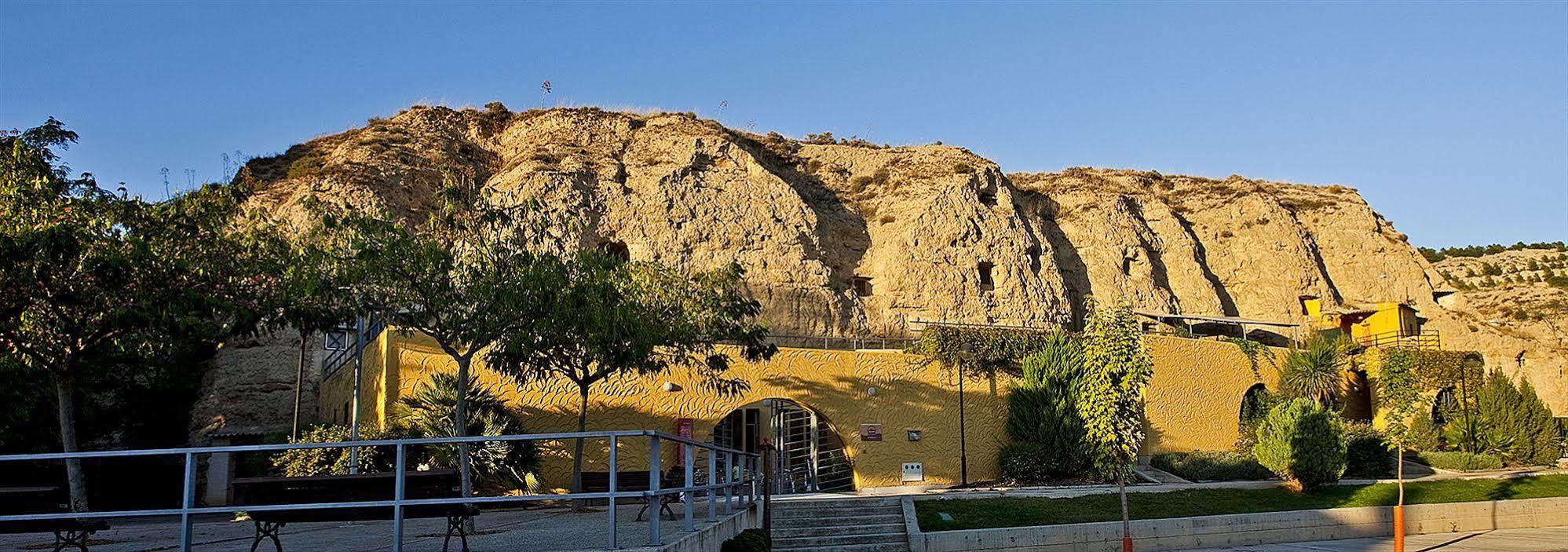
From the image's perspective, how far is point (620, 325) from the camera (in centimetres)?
1490

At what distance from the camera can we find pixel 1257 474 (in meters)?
24.1

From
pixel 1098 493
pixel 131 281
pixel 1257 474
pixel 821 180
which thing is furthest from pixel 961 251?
pixel 131 281

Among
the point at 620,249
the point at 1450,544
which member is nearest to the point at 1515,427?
→ the point at 1450,544

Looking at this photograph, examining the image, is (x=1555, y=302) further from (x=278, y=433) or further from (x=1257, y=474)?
(x=278, y=433)

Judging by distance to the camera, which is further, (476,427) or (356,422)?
(356,422)

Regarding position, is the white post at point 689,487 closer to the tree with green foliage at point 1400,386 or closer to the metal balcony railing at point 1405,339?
the tree with green foliage at point 1400,386

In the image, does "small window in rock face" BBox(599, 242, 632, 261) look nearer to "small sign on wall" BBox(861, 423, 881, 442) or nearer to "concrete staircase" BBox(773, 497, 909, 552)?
"small sign on wall" BBox(861, 423, 881, 442)

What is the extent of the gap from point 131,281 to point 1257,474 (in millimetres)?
22489

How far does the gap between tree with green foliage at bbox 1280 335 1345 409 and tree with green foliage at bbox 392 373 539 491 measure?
67.2ft

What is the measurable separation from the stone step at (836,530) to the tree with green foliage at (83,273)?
8534 mm

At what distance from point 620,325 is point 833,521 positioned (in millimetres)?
5417

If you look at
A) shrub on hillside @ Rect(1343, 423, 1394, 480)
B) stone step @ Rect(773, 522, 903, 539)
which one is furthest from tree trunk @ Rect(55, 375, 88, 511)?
shrub on hillside @ Rect(1343, 423, 1394, 480)

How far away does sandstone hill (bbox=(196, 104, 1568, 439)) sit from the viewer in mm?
33219

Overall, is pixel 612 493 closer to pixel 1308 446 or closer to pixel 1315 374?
pixel 1308 446
